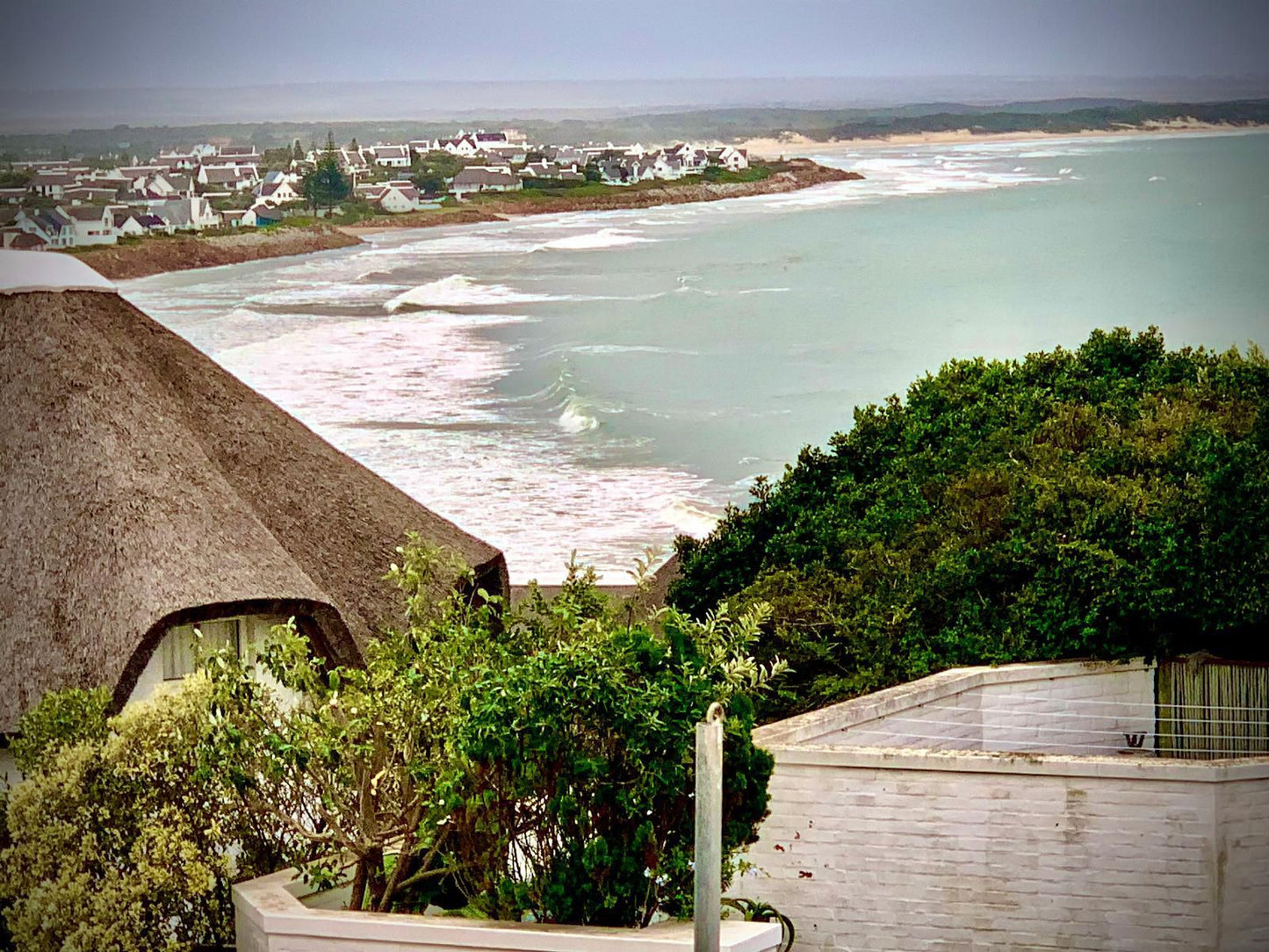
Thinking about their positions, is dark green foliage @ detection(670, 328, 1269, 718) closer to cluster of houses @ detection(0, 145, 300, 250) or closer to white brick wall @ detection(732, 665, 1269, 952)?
white brick wall @ detection(732, 665, 1269, 952)

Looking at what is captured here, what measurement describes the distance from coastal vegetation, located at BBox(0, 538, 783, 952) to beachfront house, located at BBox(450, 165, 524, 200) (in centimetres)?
965

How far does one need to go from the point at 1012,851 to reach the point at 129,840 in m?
3.36

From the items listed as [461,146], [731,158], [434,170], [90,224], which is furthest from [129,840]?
[731,158]

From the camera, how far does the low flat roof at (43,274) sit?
1003cm

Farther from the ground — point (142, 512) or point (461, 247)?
point (461, 247)

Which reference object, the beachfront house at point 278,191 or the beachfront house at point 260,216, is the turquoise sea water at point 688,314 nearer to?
the beachfront house at point 260,216

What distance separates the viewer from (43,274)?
33.2ft

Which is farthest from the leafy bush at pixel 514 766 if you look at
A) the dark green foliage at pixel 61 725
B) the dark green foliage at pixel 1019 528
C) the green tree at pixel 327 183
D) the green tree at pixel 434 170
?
the green tree at pixel 434 170

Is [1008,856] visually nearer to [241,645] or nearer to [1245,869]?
[1245,869]

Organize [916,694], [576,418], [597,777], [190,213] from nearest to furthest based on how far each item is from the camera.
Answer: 1. [597,777]
2. [916,694]
3. [576,418]
4. [190,213]

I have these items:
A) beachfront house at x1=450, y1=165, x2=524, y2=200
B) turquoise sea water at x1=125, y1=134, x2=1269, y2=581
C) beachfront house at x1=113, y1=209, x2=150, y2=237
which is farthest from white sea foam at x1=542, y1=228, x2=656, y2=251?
beachfront house at x1=113, y1=209, x2=150, y2=237

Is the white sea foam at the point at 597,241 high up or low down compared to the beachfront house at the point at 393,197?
down

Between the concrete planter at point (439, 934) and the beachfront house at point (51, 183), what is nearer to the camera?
the concrete planter at point (439, 934)

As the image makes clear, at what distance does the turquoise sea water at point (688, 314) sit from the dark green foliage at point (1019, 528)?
196 centimetres
